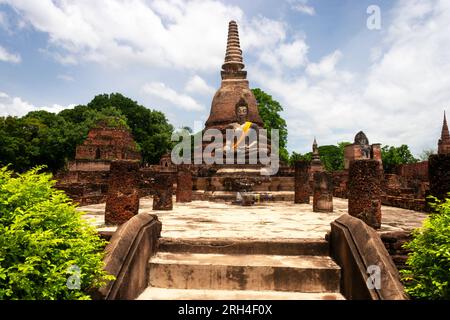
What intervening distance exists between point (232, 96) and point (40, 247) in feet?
65.9

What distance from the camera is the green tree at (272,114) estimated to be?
1286 inches

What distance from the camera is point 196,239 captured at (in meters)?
4.50

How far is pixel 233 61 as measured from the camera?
905 inches

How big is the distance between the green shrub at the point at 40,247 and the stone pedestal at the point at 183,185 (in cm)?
779

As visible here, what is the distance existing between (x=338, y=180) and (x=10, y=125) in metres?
29.7

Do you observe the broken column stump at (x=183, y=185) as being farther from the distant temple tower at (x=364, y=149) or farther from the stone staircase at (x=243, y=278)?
the distant temple tower at (x=364, y=149)

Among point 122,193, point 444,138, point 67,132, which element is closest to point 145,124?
point 67,132

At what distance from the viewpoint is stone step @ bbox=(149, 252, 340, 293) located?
391 centimetres

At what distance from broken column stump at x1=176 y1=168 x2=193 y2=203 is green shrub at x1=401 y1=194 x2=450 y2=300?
821 cm

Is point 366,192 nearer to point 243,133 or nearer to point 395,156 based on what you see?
point 243,133

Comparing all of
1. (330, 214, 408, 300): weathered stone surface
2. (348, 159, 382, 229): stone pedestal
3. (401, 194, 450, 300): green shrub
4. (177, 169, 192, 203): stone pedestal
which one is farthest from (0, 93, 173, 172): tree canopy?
(401, 194, 450, 300): green shrub
